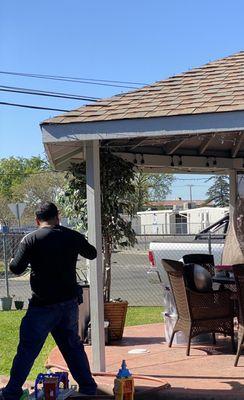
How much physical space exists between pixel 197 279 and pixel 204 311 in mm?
533

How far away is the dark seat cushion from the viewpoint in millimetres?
7926

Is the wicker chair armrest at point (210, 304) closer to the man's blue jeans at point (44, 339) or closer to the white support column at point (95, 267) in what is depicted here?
the white support column at point (95, 267)

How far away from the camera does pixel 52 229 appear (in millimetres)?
5730

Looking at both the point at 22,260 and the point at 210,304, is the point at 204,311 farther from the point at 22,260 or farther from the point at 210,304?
the point at 22,260

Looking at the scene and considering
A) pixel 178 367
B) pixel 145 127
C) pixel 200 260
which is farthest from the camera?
pixel 200 260

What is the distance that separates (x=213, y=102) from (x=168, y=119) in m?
0.50

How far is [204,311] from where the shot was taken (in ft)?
24.9

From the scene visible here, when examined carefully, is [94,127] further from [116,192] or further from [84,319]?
[84,319]

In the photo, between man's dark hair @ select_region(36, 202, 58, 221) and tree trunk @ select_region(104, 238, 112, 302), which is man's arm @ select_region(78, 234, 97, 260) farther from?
tree trunk @ select_region(104, 238, 112, 302)

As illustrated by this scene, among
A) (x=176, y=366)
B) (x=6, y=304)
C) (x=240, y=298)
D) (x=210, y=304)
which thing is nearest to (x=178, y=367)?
(x=176, y=366)

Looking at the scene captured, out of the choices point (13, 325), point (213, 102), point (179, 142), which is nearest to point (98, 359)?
point (213, 102)

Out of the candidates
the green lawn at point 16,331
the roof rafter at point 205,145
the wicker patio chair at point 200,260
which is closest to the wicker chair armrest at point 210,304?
the wicker patio chair at point 200,260

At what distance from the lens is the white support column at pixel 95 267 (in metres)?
6.81

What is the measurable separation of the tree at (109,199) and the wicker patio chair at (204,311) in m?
1.20
